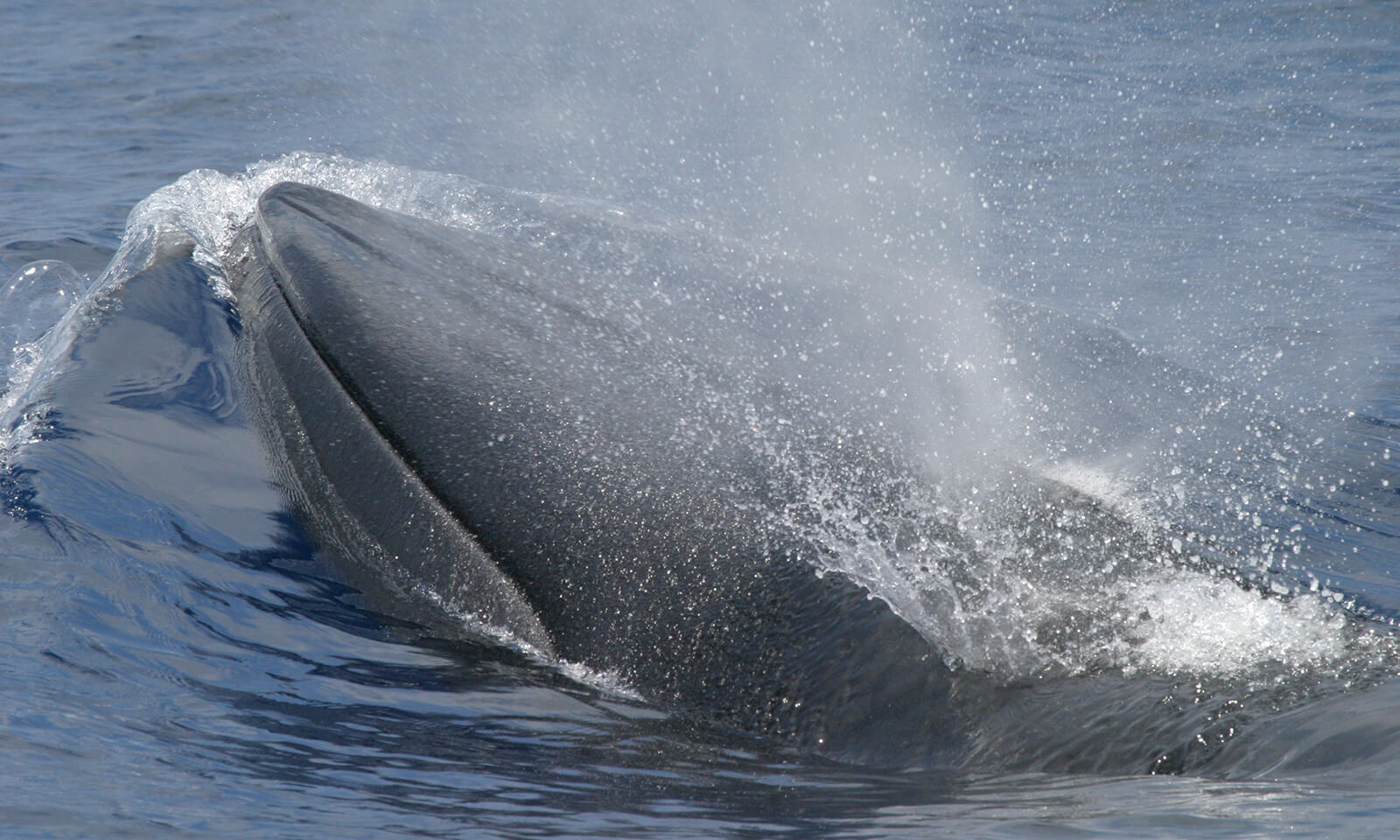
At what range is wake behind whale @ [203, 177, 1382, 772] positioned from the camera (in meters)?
3.99

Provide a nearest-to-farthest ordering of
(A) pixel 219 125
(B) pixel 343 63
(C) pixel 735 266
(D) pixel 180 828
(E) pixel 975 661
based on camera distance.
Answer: (D) pixel 180 828 < (E) pixel 975 661 < (C) pixel 735 266 < (A) pixel 219 125 < (B) pixel 343 63

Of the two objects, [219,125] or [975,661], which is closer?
[975,661]

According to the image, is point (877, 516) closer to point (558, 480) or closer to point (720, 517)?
point (720, 517)

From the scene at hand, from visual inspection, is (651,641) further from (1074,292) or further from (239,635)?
(1074,292)

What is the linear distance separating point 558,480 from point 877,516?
3.70ft

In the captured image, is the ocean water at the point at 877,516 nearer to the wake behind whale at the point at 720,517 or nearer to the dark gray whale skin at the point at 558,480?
the wake behind whale at the point at 720,517

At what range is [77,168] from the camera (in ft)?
50.1

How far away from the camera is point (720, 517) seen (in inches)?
182

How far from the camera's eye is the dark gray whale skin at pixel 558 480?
416 cm

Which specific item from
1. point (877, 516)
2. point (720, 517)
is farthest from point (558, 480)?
point (877, 516)

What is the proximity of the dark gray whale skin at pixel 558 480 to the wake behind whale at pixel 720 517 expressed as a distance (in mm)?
11

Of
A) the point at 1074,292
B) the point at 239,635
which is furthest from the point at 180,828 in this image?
the point at 1074,292

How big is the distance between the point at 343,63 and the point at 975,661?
19.0 metres

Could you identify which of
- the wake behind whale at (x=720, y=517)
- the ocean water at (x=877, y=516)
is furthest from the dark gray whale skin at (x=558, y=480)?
the ocean water at (x=877, y=516)
